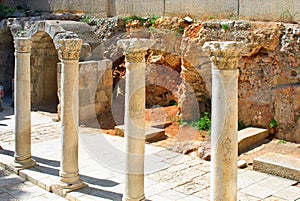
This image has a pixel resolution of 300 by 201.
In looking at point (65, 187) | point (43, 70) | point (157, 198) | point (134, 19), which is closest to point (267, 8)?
point (134, 19)

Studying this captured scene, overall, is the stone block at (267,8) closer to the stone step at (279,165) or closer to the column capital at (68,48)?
the stone step at (279,165)

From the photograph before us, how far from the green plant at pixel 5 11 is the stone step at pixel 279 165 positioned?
13.5 m

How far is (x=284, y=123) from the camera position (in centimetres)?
1183

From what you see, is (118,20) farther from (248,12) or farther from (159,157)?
(159,157)

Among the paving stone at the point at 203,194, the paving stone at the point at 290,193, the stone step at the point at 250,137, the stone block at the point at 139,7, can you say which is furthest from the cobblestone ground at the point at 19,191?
the stone block at the point at 139,7

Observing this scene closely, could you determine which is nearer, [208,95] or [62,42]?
[62,42]

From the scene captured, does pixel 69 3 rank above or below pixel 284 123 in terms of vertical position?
above

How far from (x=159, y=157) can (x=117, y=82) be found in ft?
19.7

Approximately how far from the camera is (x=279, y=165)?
9.68 m

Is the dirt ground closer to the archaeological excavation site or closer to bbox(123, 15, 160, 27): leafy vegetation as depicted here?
the archaeological excavation site

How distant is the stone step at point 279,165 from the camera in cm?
950

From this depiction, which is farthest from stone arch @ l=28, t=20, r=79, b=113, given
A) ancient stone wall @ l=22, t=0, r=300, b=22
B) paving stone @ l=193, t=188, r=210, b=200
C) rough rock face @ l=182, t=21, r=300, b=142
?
paving stone @ l=193, t=188, r=210, b=200

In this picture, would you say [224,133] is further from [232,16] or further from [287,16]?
[232,16]

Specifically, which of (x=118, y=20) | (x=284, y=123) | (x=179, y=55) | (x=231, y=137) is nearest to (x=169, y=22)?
(x=179, y=55)
